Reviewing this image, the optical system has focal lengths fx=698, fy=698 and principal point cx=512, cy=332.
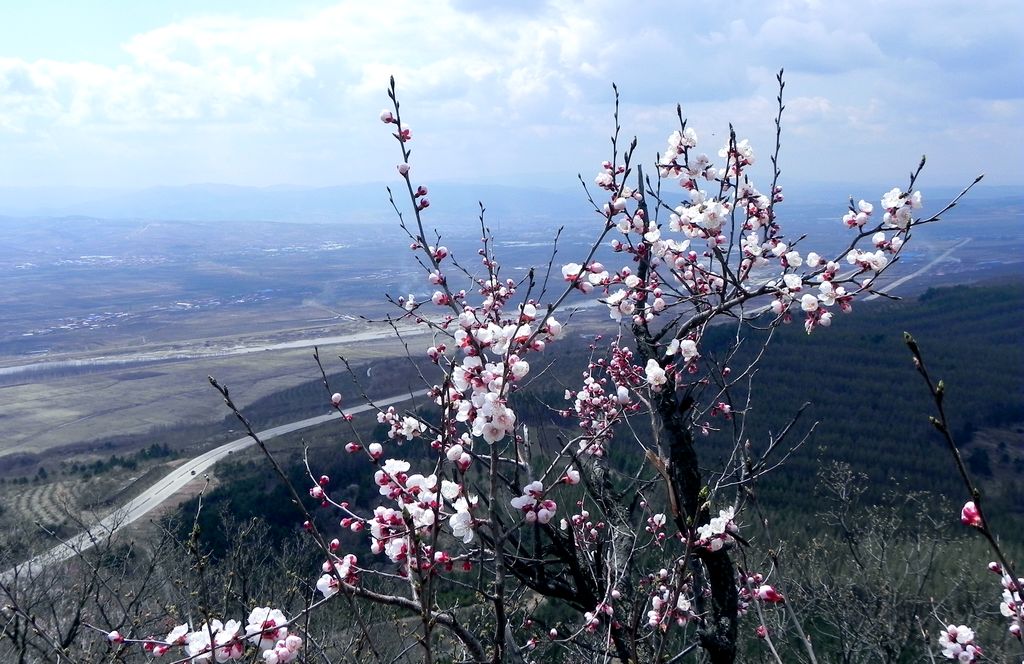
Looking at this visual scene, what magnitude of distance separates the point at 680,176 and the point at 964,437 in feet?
101

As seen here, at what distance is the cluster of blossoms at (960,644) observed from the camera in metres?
3.54

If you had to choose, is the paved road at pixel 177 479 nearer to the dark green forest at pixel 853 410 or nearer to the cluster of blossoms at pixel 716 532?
the dark green forest at pixel 853 410

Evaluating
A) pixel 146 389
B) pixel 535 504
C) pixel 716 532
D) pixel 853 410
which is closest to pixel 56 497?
pixel 535 504

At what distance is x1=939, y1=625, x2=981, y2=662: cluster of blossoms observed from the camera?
354cm

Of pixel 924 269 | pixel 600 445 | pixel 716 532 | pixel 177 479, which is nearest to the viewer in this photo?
pixel 716 532

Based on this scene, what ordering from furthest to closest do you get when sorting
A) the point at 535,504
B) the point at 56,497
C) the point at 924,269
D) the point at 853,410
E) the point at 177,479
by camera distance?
the point at 924,269, the point at 853,410, the point at 177,479, the point at 56,497, the point at 535,504

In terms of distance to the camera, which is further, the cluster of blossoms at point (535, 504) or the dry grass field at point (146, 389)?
the dry grass field at point (146, 389)

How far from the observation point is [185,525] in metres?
17.5

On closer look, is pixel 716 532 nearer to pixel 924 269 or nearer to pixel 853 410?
pixel 853 410

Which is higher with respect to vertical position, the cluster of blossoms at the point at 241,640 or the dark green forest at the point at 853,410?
the cluster of blossoms at the point at 241,640

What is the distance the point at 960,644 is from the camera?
11.8 ft

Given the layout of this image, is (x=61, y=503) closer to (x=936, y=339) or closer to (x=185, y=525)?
(x=185, y=525)

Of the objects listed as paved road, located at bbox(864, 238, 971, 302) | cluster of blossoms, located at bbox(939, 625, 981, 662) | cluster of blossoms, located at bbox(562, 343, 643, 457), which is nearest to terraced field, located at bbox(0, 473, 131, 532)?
cluster of blossoms, located at bbox(562, 343, 643, 457)

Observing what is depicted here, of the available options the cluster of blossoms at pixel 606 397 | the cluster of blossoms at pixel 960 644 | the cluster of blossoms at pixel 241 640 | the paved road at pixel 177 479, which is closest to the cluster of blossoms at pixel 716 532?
the cluster of blossoms at pixel 606 397
